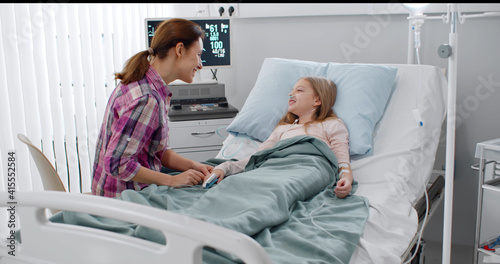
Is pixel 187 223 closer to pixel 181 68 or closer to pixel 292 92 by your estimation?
pixel 181 68

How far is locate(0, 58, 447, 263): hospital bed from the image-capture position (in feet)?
2.53

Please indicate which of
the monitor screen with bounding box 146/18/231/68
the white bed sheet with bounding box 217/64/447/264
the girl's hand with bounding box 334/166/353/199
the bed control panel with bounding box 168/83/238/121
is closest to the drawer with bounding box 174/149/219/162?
the bed control panel with bounding box 168/83/238/121

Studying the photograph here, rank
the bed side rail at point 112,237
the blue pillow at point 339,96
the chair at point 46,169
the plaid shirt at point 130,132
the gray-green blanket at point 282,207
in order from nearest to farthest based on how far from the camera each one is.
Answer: the bed side rail at point 112,237, the gray-green blanket at point 282,207, the plaid shirt at point 130,132, the chair at point 46,169, the blue pillow at point 339,96

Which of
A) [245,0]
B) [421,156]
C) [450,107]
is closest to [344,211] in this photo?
[450,107]

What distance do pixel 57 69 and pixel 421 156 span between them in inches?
80.7

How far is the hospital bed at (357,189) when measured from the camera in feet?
2.53

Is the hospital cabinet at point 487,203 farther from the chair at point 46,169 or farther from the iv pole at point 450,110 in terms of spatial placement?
the chair at point 46,169

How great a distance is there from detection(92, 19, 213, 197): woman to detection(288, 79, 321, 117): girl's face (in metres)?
0.49

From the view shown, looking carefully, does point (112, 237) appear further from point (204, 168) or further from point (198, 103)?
point (198, 103)

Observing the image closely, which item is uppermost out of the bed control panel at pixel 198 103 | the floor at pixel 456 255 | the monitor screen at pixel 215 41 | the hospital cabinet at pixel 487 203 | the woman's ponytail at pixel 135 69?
the monitor screen at pixel 215 41

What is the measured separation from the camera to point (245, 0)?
0.51 meters

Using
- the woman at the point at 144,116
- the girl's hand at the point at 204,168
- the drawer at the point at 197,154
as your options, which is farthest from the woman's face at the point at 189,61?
the drawer at the point at 197,154

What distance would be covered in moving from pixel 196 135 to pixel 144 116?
0.93 m

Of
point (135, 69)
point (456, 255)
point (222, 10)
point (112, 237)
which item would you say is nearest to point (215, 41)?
point (222, 10)
